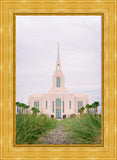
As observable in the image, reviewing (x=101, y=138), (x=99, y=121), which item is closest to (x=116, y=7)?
(x=99, y=121)

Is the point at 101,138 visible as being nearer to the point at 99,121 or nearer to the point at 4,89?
the point at 99,121

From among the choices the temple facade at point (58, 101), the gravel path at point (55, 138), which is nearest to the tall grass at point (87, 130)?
the gravel path at point (55, 138)

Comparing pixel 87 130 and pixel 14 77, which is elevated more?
pixel 14 77

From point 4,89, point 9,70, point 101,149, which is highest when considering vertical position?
point 9,70

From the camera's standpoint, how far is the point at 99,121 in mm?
3316

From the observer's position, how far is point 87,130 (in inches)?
132

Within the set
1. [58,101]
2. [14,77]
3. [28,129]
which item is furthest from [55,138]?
[58,101]

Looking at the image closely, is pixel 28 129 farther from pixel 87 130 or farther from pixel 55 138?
pixel 87 130

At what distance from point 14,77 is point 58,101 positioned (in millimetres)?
5737

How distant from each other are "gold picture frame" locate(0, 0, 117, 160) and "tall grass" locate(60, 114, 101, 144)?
0.17 m

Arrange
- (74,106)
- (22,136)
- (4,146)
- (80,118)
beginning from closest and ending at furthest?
1. (4,146)
2. (22,136)
3. (80,118)
4. (74,106)

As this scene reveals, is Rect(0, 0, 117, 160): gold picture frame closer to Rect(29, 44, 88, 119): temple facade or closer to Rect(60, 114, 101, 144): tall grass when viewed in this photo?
Rect(60, 114, 101, 144): tall grass

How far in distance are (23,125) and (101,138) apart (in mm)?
1251

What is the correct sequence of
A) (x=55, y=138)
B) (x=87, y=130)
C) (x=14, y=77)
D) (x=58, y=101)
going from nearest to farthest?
1. (x=14, y=77)
2. (x=87, y=130)
3. (x=55, y=138)
4. (x=58, y=101)
